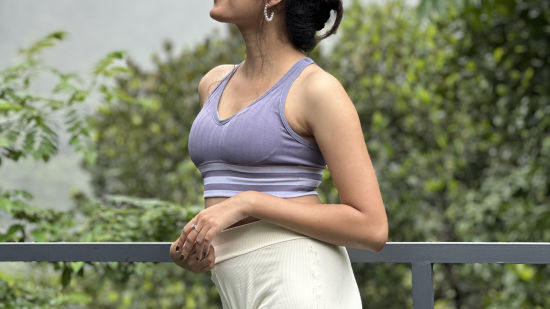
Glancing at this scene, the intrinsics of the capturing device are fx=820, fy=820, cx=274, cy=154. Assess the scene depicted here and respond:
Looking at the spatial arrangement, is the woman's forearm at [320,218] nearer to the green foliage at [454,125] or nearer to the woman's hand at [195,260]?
the woman's hand at [195,260]

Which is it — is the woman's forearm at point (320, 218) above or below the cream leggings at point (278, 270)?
above

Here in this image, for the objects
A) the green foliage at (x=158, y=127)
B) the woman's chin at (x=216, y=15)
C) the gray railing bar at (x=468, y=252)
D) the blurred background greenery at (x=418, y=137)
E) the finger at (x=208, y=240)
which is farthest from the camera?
the green foliage at (x=158, y=127)

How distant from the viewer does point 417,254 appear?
1770mm

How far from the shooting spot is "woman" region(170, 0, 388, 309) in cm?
145

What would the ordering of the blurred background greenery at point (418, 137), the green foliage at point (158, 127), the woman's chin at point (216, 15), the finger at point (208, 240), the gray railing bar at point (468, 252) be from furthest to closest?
the green foliage at point (158, 127) < the blurred background greenery at point (418, 137) < the gray railing bar at point (468, 252) < the woman's chin at point (216, 15) < the finger at point (208, 240)

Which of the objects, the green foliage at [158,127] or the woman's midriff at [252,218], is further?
the green foliage at [158,127]

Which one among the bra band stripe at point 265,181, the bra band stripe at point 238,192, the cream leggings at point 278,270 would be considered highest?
the bra band stripe at point 265,181

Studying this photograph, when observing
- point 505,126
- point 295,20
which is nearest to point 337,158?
point 295,20

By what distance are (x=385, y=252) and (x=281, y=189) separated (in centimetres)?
39

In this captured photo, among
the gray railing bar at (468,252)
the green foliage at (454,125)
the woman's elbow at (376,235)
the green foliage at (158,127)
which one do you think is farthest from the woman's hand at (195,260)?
the green foliage at (158,127)

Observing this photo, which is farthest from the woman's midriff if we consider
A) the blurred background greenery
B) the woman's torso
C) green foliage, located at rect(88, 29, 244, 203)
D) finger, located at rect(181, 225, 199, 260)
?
green foliage, located at rect(88, 29, 244, 203)

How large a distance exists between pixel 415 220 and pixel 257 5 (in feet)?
13.2

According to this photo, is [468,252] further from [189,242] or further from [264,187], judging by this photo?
[189,242]

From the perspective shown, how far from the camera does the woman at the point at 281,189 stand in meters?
1.45
